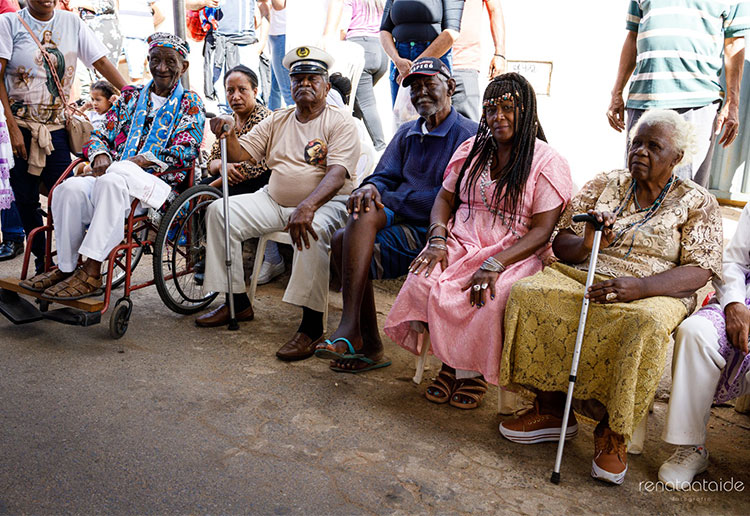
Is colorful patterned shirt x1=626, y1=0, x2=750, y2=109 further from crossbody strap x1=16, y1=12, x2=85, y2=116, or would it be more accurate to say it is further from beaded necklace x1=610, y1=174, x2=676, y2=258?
crossbody strap x1=16, y1=12, x2=85, y2=116

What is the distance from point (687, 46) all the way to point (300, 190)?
2452mm

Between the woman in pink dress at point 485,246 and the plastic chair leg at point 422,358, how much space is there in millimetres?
36

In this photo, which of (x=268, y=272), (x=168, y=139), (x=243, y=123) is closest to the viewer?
(x=168, y=139)

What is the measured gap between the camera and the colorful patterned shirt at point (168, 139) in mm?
4000

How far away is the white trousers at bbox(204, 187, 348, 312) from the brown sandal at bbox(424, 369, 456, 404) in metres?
0.83

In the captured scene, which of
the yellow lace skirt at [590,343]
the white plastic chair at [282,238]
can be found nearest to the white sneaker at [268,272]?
the white plastic chair at [282,238]

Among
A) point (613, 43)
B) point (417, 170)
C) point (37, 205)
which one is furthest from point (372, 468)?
point (613, 43)

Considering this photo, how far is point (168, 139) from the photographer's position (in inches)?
158

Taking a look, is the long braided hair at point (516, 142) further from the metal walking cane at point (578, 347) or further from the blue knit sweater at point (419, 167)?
the metal walking cane at point (578, 347)

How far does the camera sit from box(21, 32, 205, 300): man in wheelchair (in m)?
3.58

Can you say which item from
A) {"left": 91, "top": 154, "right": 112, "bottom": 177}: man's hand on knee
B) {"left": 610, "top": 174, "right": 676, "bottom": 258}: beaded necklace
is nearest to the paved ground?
{"left": 610, "top": 174, "right": 676, "bottom": 258}: beaded necklace

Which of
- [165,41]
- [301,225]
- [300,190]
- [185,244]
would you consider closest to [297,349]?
[301,225]

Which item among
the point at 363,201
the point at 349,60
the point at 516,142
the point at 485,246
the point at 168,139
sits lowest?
the point at 485,246

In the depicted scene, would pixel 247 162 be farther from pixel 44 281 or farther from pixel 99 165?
pixel 44 281
